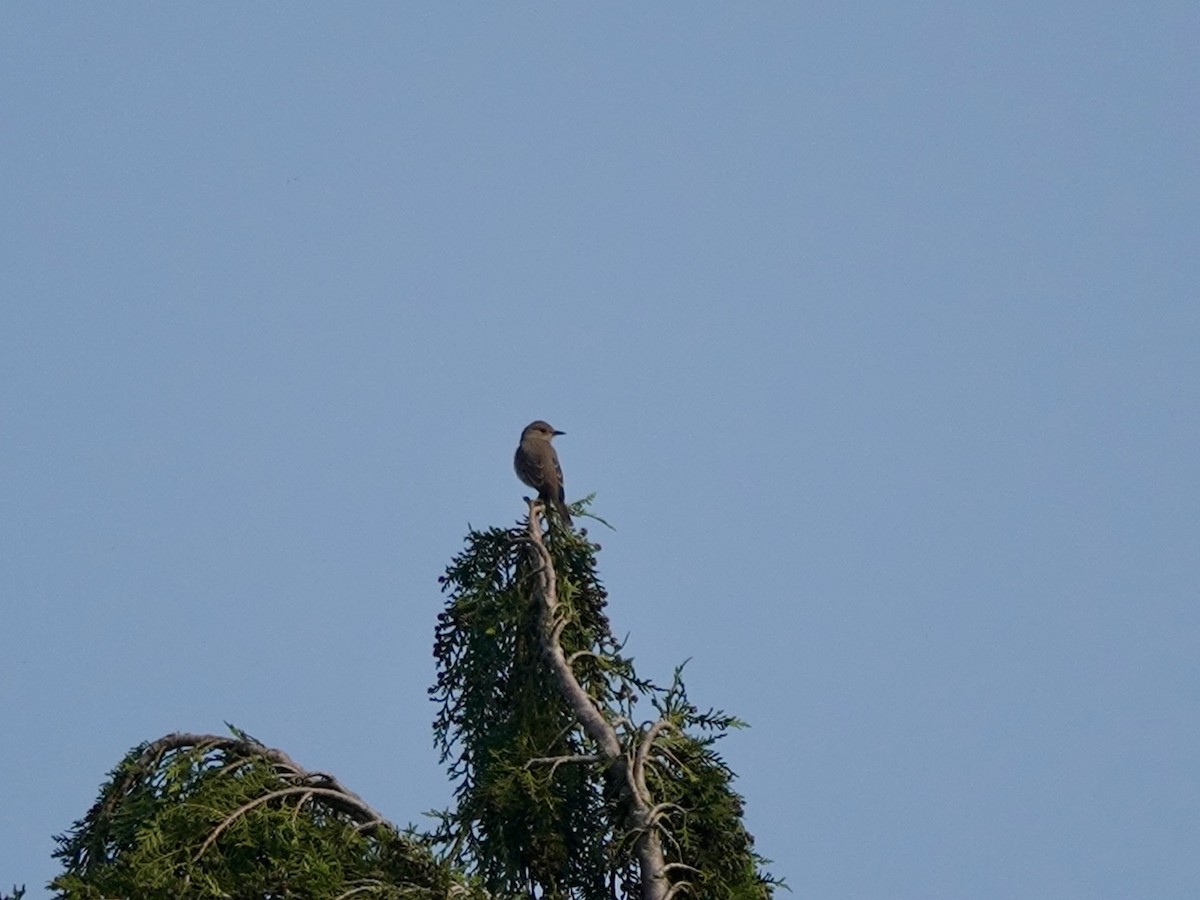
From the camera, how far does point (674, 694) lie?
9.64 meters

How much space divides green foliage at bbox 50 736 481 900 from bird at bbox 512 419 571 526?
3555 millimetres

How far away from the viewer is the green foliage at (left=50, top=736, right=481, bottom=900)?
8.52 meters

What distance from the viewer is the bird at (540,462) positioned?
1381 centimetres

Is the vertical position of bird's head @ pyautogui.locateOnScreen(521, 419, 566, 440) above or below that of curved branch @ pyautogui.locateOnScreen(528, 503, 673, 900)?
above

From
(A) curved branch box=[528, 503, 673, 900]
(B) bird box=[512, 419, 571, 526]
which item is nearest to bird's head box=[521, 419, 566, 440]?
(B) bird box=[512, 419, 571, 526]

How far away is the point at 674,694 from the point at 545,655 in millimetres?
720

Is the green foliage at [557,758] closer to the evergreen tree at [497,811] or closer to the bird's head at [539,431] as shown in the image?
the evergreen tree at [497,811]

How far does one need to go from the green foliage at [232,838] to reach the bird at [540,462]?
355 cm

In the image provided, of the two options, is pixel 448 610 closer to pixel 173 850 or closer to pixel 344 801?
pixel 344 801

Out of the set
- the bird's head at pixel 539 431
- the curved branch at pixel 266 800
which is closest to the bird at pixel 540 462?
the bird's head at pixel 539 431

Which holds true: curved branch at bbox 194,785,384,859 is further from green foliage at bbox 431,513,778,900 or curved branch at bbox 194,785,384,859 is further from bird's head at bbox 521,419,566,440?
bird's head at bbox 521,419,566,440

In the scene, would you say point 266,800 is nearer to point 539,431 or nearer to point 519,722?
point 519,722

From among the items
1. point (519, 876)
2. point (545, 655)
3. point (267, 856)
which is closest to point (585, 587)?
point (545, 655)

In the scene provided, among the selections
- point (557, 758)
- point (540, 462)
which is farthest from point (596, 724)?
point (540, 462)
